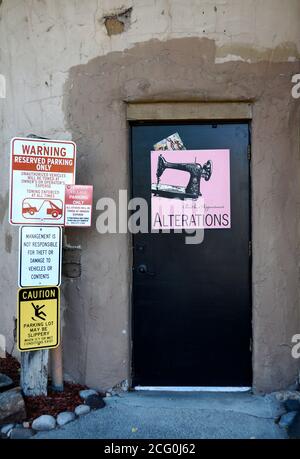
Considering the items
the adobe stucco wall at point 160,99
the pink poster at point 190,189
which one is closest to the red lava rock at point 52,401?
the adobe stucco wall at point 160,99

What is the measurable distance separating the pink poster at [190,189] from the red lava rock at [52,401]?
1527mm

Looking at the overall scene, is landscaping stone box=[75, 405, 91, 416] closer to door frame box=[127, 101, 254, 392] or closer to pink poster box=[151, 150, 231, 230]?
door frame box=[127, 101, 254, 392]

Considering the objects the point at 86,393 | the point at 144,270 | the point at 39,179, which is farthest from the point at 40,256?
the point at 86,393

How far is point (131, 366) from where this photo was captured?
3572mm

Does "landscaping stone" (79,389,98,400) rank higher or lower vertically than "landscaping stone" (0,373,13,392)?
lower

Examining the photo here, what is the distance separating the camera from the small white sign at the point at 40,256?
3176 mm

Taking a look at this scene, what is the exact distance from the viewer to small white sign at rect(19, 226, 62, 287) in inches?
125

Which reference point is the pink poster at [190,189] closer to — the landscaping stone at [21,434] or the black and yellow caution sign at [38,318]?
the black and yellow caution sign at [38,318]

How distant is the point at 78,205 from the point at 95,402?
156 centimetres

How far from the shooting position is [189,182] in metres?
3.57

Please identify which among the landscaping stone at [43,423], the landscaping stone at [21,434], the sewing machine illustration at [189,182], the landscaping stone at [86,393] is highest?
the sewing machine illustration at [189,182]

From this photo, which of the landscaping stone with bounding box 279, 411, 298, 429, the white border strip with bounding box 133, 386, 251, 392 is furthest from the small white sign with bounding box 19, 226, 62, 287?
the landscaping stone with bounding box 279, 411, 298, 429

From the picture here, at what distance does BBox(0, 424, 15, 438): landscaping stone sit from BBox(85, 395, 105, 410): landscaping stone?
23.1 inches
